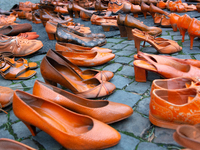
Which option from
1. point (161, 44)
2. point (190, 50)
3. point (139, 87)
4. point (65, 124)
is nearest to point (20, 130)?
point (65, 124)

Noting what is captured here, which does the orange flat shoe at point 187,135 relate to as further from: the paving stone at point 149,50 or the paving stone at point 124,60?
the paving stone at point 149,50

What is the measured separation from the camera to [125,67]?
2.31 meters

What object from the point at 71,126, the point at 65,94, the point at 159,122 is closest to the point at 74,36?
the point at 65,94

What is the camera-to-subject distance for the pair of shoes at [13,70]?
6.73 feet

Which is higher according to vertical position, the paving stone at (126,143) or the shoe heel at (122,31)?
the shoe heel at (122,31)

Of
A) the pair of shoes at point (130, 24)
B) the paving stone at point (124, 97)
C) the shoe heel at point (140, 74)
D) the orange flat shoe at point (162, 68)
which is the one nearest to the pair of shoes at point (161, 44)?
the pair of shoes at point (130, 24)

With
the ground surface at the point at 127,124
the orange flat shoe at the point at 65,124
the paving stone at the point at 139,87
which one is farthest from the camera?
the paving stone at the point at 139,87

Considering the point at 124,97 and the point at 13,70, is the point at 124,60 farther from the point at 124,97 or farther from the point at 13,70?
the point at 13,70

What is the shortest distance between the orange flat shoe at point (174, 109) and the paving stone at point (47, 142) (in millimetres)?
741

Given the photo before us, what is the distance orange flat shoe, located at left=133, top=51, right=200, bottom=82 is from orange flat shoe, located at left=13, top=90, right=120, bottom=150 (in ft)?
2.94

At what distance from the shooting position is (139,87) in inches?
70.3

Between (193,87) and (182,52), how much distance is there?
5.23ft

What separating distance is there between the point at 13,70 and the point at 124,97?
58.8 inches

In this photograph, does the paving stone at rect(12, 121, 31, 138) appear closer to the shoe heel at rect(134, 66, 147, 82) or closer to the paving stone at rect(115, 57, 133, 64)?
the shoe heel at rect(134, 66, 147, 82)
